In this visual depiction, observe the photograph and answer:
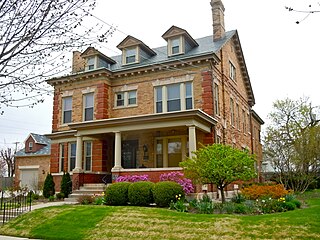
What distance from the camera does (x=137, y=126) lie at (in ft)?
59.7

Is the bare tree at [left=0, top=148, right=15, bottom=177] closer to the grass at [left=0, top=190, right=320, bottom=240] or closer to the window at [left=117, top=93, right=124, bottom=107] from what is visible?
the window at [left=117, top=93, right=124, bottom=107]

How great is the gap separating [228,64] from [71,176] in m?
13.2

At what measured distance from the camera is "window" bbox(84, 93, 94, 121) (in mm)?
23330

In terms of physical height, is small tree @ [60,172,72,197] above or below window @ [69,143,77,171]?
below

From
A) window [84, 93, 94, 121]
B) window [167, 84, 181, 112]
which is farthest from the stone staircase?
window [167, 84, 181, 112]

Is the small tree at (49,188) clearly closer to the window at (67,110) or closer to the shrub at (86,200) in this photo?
the window at (67,110)

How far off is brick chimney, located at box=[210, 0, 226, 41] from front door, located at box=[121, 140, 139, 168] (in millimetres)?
9382

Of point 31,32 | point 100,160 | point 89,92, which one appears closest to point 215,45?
point 89,92

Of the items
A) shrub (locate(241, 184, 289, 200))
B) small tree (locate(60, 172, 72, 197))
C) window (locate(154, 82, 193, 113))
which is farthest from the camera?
window (locate(154, 82, 193, 113))

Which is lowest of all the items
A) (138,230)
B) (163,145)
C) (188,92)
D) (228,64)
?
(138,230)

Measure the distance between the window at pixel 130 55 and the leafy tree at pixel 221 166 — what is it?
449 inches

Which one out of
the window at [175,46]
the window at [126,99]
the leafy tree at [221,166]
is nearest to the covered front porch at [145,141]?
the window at [126,99]

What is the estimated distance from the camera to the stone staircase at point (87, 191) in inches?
723

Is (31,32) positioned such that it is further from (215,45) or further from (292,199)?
(215,45)
